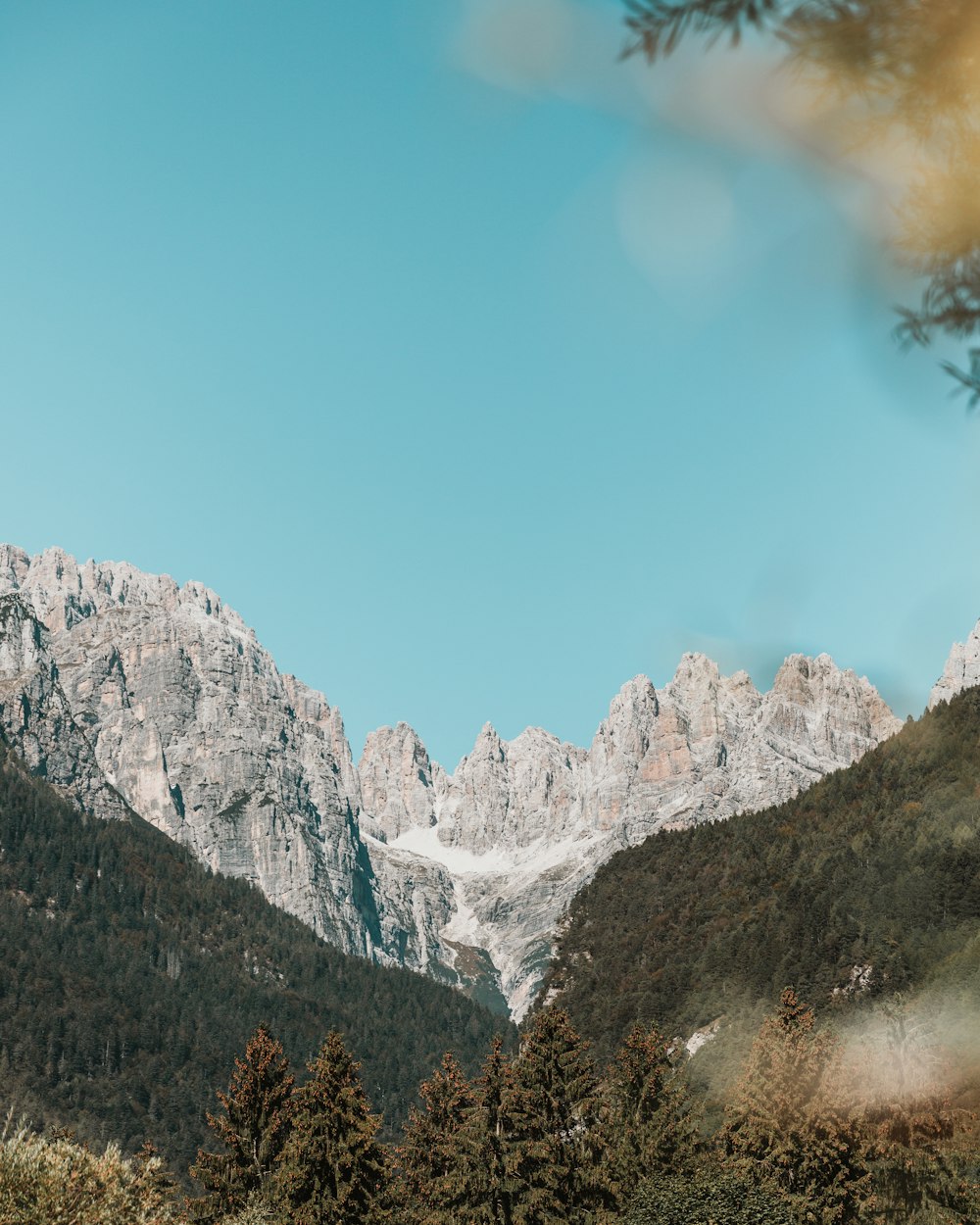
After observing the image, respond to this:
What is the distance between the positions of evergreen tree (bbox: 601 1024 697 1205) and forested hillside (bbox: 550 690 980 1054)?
83.4 feet

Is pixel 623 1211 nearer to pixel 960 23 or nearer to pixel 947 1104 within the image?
pixel 947 1104

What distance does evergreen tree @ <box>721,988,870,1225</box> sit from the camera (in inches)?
2362

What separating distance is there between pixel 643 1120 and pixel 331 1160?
2110 centimetres

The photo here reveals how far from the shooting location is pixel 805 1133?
6028 cm

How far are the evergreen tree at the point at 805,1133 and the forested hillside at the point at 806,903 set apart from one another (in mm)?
25366

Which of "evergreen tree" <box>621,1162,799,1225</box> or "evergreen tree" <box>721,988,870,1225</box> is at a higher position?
"evergreen tree" <box>721,988,870,1225</box>

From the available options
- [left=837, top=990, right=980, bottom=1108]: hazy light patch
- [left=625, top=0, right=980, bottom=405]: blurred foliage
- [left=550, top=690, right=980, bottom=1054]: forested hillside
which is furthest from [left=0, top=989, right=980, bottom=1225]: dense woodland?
[left=625, top=0, right=980, bottom=405]: blurred foliage

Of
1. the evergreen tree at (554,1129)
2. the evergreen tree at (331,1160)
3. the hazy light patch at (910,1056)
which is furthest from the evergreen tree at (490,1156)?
the hazy light patch at (910,1056)

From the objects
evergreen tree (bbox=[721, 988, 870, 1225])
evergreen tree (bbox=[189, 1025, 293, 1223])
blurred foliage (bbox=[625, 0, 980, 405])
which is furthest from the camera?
evergreen tree (bbox=[721, 988, 870, 1225])

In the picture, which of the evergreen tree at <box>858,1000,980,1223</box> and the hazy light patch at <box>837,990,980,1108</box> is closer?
the evergreen tree at <box>858,1000,980,1223</box>

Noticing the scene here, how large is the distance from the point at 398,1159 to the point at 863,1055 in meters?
29.8

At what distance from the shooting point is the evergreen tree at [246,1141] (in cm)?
5831

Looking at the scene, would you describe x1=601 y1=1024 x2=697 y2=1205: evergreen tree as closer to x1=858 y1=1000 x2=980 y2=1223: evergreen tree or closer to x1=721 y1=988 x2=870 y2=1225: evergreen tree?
x1=721 y1=988 x2=870 y2=1225: evergreen tree

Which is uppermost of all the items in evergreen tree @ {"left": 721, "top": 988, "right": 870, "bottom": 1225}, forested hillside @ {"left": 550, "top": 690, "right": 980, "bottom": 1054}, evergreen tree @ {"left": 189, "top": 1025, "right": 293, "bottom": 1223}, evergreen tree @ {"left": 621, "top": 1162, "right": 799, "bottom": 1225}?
forested hillside @ {"left": 550, "top": 690, "right": 980, "bottom": 1054}
